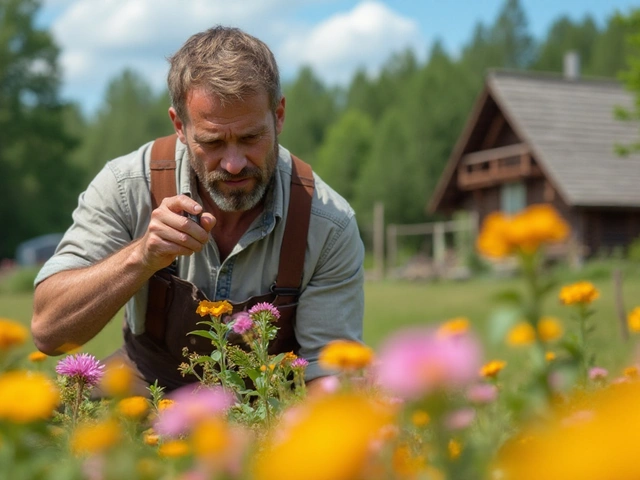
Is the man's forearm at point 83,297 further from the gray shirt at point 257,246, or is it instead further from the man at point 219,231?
the gray shirt at point 257,246

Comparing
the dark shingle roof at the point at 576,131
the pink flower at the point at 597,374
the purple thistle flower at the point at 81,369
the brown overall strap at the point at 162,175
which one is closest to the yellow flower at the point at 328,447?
the purple thistle flower at the point at 81,369

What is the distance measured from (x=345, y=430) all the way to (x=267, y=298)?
2712 mm

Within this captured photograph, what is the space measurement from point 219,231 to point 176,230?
3.07ft

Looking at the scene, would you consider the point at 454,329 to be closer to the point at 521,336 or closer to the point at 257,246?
the point at 521,336

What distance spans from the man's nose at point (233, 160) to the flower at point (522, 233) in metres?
2.27

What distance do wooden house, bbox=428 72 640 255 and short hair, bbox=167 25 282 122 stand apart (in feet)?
69.0

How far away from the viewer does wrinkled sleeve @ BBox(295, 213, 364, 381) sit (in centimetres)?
340

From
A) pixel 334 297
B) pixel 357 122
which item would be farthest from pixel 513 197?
pixel 357 122

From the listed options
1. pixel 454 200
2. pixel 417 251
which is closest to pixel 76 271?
pixel 454 200

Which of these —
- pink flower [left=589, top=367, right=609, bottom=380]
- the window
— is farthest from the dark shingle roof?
pink flower [left=589, top=367, right=609, bottom=380]

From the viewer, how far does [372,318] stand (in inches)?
510

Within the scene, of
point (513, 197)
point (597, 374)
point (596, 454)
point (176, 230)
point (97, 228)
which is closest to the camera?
point (596, 454)

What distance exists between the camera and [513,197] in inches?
1080

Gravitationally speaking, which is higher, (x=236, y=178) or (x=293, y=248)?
(x=236, y=178)
